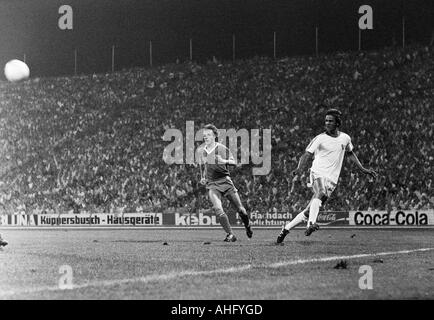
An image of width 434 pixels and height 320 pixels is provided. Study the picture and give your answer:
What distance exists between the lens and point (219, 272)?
8680 millimetres

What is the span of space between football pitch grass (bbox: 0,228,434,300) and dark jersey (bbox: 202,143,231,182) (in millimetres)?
1644

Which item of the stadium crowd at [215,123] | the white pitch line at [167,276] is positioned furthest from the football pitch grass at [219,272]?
the stadium crowd at [215,123]

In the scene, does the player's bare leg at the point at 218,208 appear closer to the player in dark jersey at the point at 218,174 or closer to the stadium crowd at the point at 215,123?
the player in dark jersey at the point at 218,174

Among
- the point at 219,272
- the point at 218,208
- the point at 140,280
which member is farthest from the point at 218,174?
the point at 140,280

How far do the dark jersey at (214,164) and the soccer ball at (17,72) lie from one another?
3349 cm

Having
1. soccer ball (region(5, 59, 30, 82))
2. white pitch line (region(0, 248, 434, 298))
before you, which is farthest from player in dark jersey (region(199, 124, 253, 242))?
soccer ball (region(5, 59, 30, 82))

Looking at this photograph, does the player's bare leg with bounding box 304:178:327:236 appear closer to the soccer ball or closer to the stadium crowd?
the stadium crowd

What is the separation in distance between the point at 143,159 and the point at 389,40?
48.0 feet

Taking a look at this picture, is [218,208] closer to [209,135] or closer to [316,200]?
[209,135]

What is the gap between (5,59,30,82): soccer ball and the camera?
150 ft

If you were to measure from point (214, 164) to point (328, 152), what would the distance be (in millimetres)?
2497

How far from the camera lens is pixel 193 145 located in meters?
31.1
